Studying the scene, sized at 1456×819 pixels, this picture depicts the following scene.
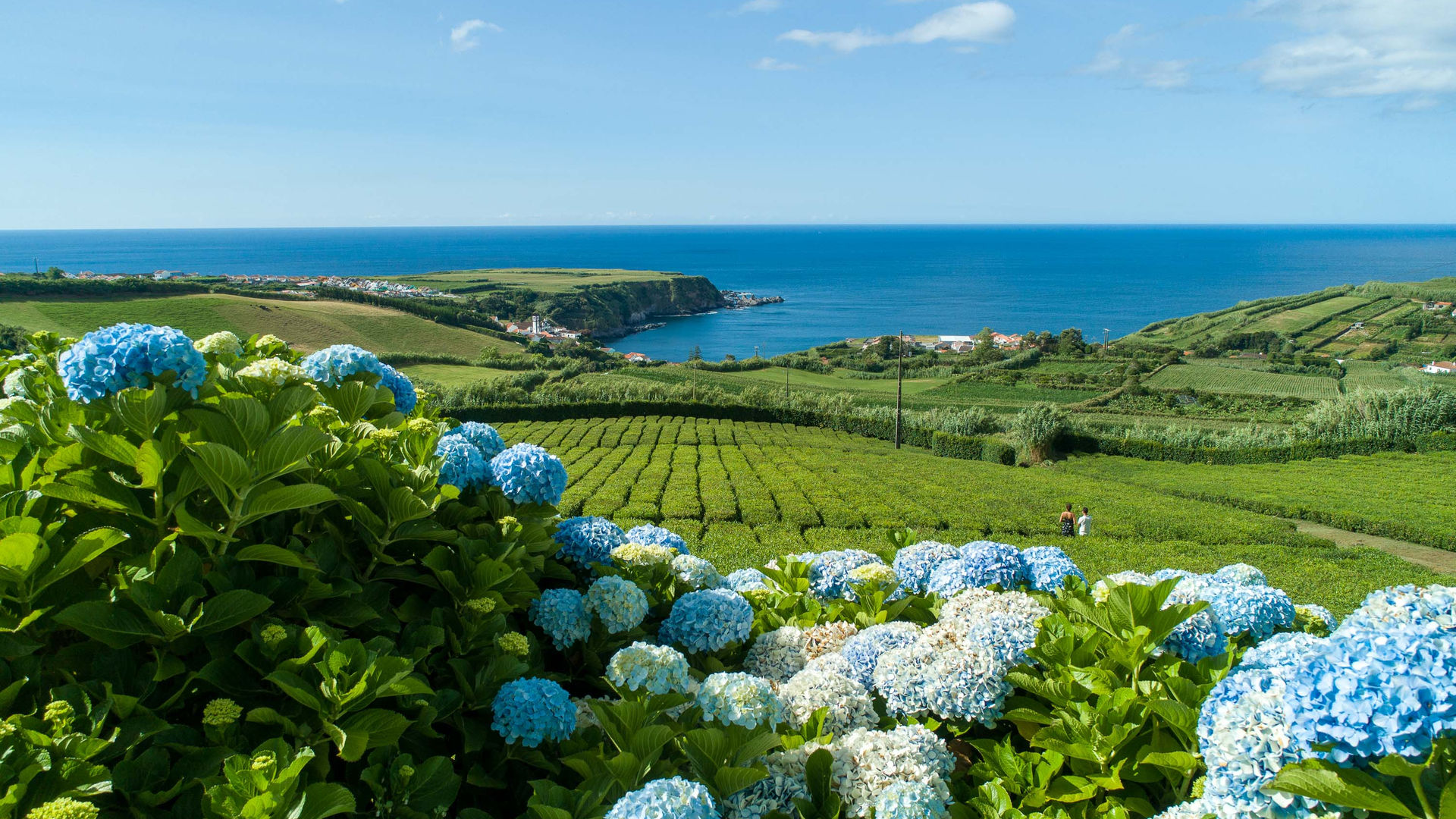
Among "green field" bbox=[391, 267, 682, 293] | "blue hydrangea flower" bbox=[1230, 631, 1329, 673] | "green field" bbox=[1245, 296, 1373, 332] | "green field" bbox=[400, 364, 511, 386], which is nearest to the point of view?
"blue hydrangea flower" bbox=[1230, 631, 1329, 673]

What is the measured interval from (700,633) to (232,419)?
180cm

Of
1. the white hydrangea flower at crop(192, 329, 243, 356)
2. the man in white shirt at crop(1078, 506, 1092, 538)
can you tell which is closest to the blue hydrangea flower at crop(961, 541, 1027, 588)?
the white hydrangea flower at crop(192, 329, 243, 356)

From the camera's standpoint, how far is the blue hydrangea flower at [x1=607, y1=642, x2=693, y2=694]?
2338mm

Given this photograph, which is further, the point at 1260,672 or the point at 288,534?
the point at 288,534

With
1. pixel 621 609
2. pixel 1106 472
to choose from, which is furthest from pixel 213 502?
pixel 1106 472

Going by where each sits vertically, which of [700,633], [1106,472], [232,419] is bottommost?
[1106,472]

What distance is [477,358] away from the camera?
255ft

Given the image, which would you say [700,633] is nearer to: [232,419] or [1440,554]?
[232,419]

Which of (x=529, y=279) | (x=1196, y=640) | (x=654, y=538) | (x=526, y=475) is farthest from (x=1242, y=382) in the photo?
(x=529, y=279)

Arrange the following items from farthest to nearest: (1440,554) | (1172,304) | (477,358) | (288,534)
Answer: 1. (1172,304)
2. (477,358)
3. (1440,554)
4. (288,534)

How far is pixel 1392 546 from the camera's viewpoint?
18.8 m

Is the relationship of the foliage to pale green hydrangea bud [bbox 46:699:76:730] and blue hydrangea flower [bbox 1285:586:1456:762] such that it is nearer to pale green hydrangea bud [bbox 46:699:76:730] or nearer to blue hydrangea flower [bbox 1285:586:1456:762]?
pale green hydrangea bud [bbox 46:699:76:730]

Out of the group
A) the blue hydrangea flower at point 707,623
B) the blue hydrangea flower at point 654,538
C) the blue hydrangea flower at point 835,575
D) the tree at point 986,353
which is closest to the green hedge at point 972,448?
the blue hydrangea flower at point 835,575

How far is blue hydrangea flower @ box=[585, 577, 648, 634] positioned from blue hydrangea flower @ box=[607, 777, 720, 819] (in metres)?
0.97
